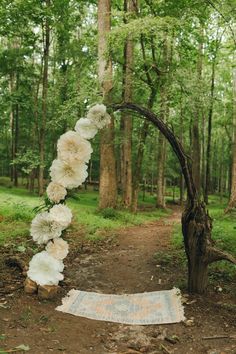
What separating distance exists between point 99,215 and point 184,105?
4.42 metres

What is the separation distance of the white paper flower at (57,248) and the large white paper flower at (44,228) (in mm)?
100

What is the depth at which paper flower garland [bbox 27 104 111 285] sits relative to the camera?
4727mm

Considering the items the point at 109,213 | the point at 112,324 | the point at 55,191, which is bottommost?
the point at 112,324

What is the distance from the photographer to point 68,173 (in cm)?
477

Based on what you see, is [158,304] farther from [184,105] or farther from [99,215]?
[184,105]

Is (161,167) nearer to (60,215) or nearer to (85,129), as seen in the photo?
(85,129)

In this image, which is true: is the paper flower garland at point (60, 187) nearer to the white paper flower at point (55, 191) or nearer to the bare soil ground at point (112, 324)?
the white paper flower at point (55, 191)

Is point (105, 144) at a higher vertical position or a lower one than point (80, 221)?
higher

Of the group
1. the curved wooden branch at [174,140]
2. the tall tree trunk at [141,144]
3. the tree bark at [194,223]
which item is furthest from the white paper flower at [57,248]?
the tall tree trunk at [141,144]

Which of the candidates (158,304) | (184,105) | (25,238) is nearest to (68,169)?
(158,304)

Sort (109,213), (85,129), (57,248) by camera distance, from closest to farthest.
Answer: (85,129)
(57,248)
(109,213)

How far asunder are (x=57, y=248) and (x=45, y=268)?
0.29 meters

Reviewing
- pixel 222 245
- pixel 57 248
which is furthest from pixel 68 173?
pixel 222 245

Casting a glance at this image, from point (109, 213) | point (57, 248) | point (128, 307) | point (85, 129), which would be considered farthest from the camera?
point (109, 213)
